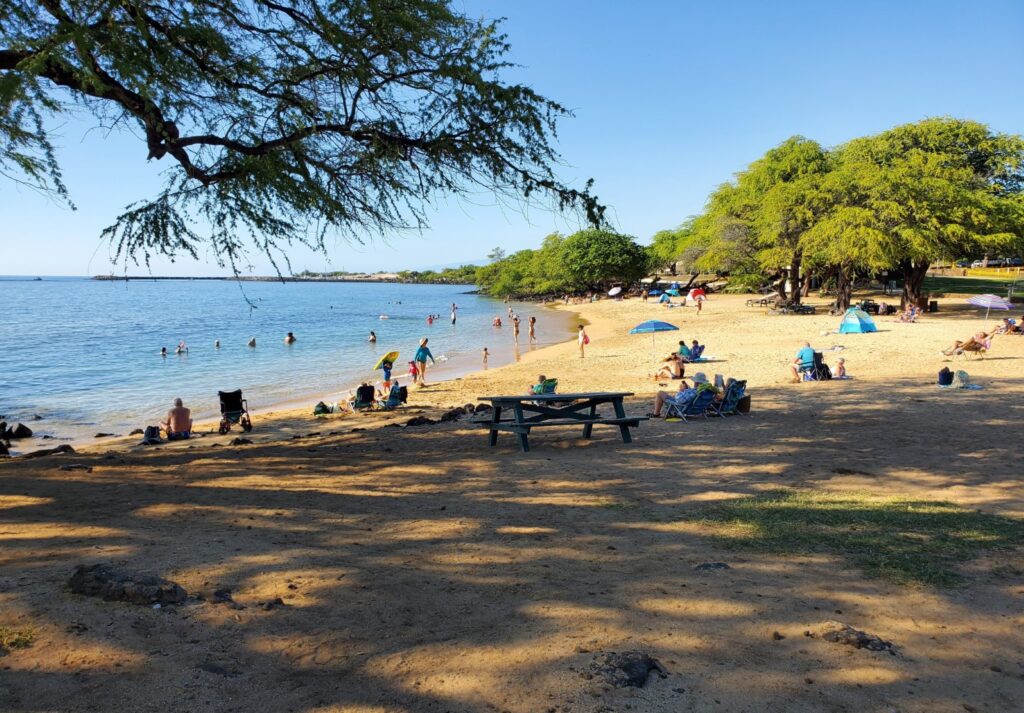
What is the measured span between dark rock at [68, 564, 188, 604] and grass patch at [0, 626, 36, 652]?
0.43 m

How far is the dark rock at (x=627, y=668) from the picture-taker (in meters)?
2.91

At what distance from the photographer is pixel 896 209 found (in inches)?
1193

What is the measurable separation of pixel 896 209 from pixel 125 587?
34.2 m

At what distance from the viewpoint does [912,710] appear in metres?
2.80

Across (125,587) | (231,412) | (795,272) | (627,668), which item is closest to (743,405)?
(627,668)

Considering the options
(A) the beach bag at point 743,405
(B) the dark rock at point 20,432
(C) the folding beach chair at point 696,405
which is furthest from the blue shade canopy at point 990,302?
(B) the dark rock at point 20,432

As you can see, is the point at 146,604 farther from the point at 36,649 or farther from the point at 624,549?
the point at 624,549

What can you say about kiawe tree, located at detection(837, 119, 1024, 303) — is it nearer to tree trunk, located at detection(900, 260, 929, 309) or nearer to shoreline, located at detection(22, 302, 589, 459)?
tree trunk, located at detection(900, 260, 929, 309)

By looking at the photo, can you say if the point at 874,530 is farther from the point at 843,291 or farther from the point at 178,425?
the point at 843,291

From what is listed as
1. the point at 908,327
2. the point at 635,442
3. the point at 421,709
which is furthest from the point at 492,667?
the point at 908,327

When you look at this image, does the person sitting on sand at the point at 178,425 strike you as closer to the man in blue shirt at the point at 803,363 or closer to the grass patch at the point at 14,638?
the grass patch at the point at 14,638

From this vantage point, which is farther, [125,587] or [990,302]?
[990,302]

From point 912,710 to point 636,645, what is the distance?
3.87 feet

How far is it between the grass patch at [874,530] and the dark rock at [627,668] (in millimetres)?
2019
